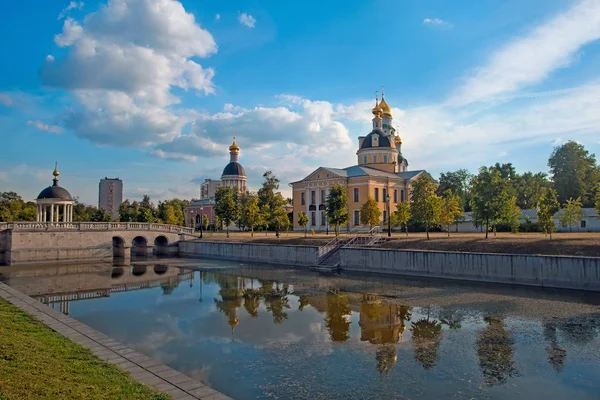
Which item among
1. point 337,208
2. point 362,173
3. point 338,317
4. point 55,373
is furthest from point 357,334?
point 362,173

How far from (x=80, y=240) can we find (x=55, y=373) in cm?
4592

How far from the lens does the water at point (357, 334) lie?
444 inches

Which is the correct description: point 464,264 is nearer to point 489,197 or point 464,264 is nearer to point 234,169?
point 489,197

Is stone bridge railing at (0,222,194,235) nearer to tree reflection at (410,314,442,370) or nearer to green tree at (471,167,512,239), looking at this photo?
green tree at (471,167,512,239)

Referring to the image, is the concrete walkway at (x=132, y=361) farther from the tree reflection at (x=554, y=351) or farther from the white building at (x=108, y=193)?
the white building at (x=108, y=193)

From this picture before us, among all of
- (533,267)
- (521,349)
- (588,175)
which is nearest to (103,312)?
(521,349)

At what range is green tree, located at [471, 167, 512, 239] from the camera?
36062 millimetres

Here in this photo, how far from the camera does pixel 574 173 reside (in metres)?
62.9

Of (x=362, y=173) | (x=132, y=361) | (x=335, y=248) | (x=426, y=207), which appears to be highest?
(x=362, y=173)

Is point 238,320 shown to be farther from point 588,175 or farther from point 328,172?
point 588,175

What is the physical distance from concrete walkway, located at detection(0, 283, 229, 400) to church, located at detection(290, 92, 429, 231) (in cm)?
4859

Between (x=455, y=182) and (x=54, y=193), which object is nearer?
(x=54, y=193)

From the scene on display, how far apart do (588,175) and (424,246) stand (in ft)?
143

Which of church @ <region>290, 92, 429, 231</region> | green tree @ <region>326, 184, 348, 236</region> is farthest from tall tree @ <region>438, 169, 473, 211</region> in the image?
green tree @ <region>326, 184, 348, 236</region>
